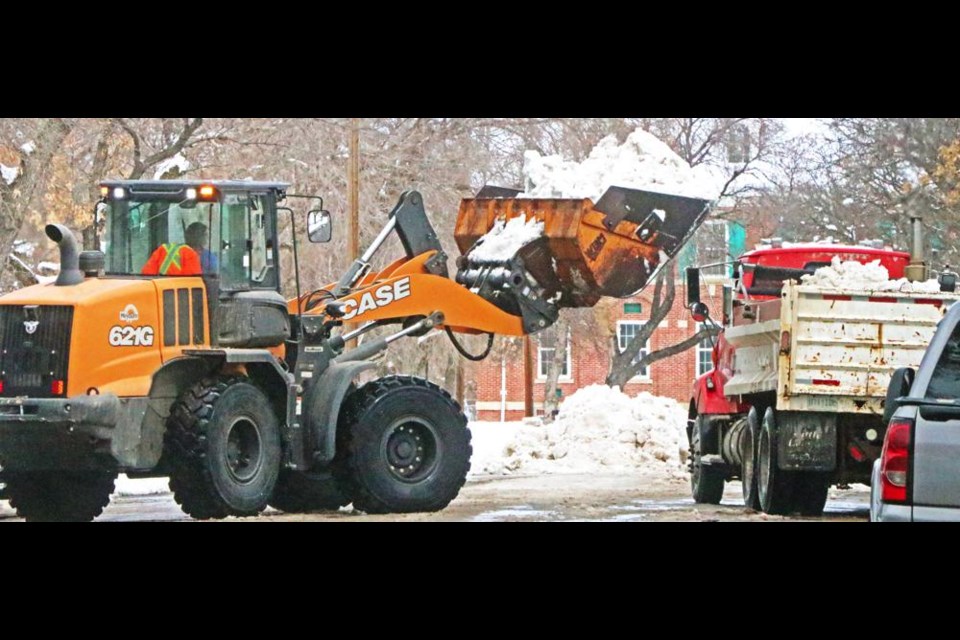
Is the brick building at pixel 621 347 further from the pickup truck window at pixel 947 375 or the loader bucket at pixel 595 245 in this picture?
the pickup truck window at pixel 947 375

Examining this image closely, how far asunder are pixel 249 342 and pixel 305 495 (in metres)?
2.19

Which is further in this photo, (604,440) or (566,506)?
(604,440)

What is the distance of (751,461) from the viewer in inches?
682

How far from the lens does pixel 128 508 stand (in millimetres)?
Answer: 18781

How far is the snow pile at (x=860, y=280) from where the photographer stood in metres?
15.7

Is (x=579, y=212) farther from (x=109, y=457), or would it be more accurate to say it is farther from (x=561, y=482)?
(x=561, y=482)

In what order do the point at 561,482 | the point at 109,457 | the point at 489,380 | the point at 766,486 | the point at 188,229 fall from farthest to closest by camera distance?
the point at 489,380 → the point at 561,482 → the point at 766,486 → the point at 188,229 → the point at 109,457

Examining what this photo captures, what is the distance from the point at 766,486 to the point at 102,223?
631cm

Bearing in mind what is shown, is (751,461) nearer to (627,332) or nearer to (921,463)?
(921,463)

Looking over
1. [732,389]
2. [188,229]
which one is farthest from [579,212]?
[188,229]

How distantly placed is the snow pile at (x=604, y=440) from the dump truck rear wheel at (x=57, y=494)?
37.3 ft

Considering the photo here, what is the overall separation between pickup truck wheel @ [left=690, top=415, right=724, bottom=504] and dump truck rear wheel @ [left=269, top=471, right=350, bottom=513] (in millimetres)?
4605

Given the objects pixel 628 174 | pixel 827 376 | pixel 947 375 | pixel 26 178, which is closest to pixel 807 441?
pixel 827 376

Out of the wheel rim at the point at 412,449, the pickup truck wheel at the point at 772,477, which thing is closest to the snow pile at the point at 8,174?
the wheel rim at the point at 412,449
